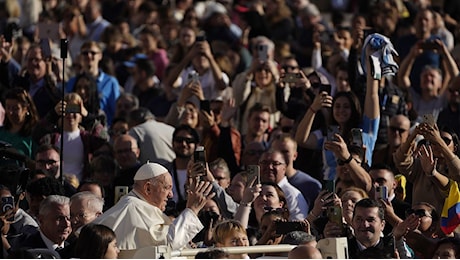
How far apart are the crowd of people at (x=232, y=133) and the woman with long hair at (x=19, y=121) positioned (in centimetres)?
1

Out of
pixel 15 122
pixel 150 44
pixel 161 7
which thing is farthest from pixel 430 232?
pixel 161 7

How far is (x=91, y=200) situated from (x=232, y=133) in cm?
374

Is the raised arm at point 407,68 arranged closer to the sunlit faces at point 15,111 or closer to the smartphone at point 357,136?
the smartphone at point 357,136

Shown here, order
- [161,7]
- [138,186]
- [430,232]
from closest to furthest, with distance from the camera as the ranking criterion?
[138,186]
[430,232]
[161,7]

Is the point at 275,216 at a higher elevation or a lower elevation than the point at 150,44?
higher

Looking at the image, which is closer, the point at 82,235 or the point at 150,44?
the point at 82,235

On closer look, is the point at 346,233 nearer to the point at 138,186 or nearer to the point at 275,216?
the point at 275,216

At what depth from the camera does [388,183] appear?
15953mm

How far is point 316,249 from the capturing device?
487 inches

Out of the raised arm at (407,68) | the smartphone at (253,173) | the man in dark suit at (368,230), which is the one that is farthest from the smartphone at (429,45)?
the man in dark suit at (368,230)

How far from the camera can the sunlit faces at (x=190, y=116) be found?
1831 centimetres

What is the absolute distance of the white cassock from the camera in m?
13.5

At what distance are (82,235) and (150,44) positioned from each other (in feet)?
32.2

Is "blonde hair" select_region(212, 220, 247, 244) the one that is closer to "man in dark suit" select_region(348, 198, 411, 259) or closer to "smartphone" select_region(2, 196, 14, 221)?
"man in dark suit" select_region(348, 198, 411, 259)
